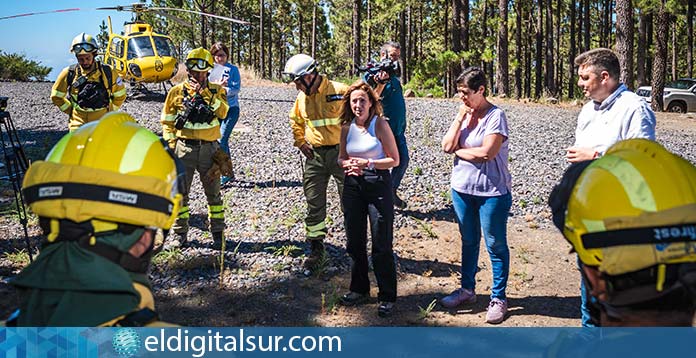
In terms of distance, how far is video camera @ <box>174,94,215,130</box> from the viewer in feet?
20.1

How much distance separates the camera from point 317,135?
5.75 meters

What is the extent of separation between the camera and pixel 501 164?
4.70 m

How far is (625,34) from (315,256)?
11540 mm

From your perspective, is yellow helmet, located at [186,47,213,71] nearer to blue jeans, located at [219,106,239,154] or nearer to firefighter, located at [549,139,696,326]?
blue jeans, located at [219,106,239,154]

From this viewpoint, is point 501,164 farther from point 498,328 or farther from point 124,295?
point 124,295

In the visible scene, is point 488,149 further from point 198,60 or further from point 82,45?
point 82,45

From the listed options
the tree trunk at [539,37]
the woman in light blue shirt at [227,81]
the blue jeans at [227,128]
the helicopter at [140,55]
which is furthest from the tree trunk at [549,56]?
the blue jeans at [227,128]

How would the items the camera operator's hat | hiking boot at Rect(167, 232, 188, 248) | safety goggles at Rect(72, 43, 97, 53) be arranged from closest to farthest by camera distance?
1. the camera operator's hat
2. hiking boot at Rect(167, 232, 188, 248)
3. safety goggles at Rect(72, 43, 97, 53)

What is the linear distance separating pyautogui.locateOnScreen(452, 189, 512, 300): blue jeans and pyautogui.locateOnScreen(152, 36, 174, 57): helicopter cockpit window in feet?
53.0

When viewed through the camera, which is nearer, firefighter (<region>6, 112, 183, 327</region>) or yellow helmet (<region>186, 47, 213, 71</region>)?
firefighter (<region>6, 112, 183, 327</region>)

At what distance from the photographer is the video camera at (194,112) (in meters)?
6.12

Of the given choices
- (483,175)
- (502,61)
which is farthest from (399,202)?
(502,61)

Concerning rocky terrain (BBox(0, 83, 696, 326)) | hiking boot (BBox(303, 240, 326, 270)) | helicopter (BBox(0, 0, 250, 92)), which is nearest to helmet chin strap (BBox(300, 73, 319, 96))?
hiking boot (BBox(303, 240, 326, 270))

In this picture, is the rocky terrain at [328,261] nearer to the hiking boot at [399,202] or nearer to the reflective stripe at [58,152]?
the hiking boot at [399,202]
